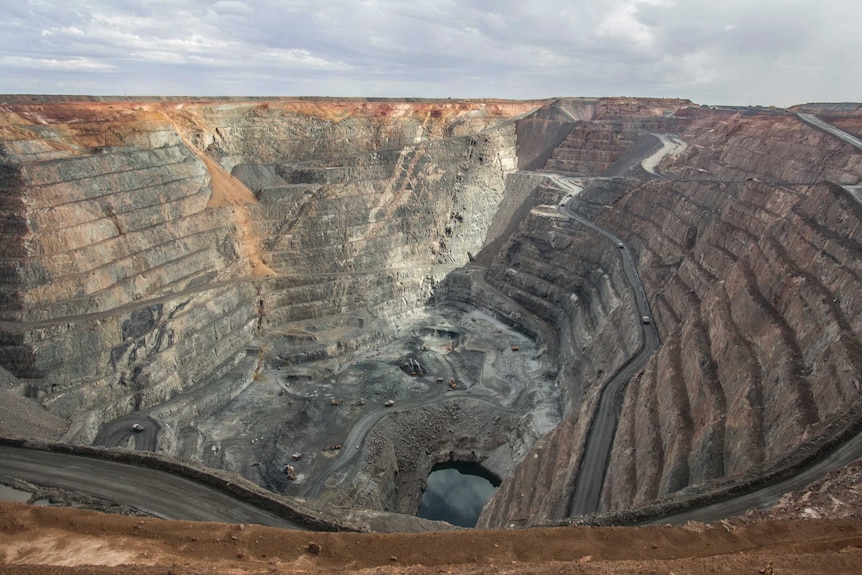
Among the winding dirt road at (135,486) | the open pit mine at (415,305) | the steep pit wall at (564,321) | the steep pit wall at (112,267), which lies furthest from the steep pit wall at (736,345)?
the steep pit wall at (112,267)

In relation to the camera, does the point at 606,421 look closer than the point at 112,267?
Yes

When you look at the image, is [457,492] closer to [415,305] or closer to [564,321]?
[564,321]

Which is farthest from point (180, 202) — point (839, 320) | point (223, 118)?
point (839, 320)

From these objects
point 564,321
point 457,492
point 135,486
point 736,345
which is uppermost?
point 736,345

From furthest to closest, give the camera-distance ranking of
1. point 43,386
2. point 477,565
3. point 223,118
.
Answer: point 223,118, point 43,386, point 477,565

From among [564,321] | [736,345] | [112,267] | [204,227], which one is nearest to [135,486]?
[112,267]

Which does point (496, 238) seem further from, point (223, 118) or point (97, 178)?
point (97, 178)
